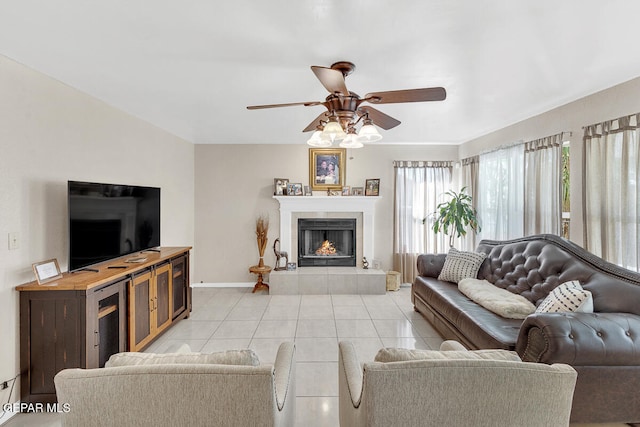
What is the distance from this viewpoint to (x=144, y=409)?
1.14 meters

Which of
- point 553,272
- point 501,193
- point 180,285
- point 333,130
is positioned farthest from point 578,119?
point 180,285

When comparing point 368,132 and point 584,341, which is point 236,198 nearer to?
point 368,132

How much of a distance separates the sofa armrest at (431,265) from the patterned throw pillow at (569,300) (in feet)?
5.56

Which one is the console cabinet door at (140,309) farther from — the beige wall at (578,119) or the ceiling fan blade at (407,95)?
the beige wall at (578,119)

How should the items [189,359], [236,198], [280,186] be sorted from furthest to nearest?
[236,198], [280,186], [189,359]

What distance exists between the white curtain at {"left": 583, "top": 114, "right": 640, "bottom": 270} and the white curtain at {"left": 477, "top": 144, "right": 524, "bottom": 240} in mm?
980

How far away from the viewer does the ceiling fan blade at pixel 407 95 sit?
212 centimetres

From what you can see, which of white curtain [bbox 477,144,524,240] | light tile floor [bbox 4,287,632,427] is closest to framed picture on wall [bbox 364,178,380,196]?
white curtain [bbox 477,144,524,240]

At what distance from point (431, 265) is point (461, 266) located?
0.42 metres

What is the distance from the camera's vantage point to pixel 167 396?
1141mm

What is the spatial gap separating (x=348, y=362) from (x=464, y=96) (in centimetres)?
277

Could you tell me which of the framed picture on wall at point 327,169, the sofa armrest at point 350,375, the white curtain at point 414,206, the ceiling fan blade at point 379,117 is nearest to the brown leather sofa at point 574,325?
the sofa armrest at point 350,375

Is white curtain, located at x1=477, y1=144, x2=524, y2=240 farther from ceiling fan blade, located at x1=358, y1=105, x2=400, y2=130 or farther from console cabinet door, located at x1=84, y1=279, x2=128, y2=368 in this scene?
console cabinet door, located at x1=84, y1=279, x2=128, y2=368

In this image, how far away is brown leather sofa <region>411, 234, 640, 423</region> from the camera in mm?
1945
